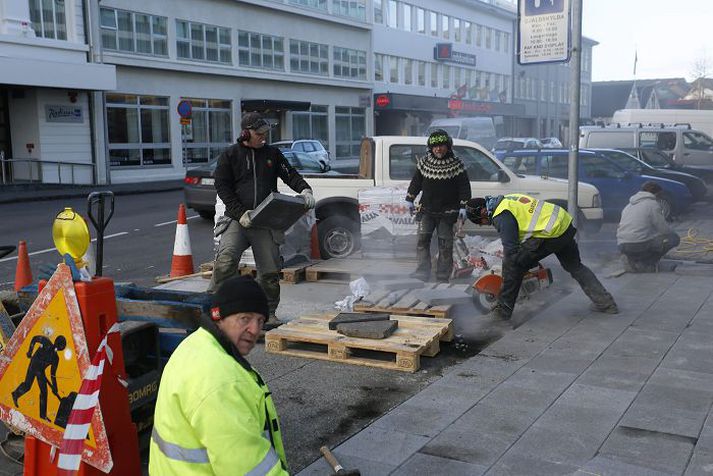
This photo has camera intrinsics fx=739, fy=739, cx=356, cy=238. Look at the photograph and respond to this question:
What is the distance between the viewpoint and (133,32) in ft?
92.1

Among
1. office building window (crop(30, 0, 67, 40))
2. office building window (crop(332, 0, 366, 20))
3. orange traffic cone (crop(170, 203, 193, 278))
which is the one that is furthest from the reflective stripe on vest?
office building window (crop(332, 0, 366, 20))

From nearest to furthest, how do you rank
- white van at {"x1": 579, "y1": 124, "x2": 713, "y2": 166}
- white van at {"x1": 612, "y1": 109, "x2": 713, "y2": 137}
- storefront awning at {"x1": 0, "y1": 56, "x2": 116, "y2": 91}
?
white van at {"x1": 579, "y1": 124, "x2": 713, "y2": 166} < storefront awning at {"x1": 0, "y1": 56, "x2": 116, "y2": 91} < white van at {"x1": 612, "y1": 109, "x2": 713, "y2": 137}

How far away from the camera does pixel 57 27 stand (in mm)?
24875

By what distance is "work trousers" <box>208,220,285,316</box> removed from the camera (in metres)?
6.50

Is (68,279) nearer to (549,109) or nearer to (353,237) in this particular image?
(353,237)

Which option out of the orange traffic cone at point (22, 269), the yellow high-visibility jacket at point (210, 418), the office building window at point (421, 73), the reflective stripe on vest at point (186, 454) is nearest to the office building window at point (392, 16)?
the office building window at point (421, 73)

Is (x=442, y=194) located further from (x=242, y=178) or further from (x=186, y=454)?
(x=186, y=454)

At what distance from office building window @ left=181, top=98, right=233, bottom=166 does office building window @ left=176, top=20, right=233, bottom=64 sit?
1.84 m

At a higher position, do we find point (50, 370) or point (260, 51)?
point (260, 51)

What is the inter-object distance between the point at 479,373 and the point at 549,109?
65.5 metres

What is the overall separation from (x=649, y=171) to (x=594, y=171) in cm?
183

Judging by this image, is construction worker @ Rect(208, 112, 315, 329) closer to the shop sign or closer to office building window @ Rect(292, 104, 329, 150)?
the shop sign

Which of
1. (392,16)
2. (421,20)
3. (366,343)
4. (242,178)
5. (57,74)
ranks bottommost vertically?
(366,343)

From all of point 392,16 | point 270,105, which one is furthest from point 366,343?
point 392,16
